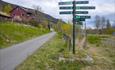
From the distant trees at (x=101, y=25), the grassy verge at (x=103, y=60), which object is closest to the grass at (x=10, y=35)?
the grassy verge at (x=103, y=60)

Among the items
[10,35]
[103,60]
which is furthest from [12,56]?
[10,35]

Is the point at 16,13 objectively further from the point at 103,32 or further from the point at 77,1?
the point at 77,1

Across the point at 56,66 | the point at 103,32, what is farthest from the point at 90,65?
the point at 103,32

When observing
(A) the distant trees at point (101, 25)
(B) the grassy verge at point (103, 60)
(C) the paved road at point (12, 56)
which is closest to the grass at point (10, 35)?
(C) the paved road at point (12, 56)

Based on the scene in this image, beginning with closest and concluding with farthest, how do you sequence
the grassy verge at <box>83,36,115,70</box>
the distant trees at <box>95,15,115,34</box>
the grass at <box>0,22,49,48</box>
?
the grassy verge at <box>83,36,115,70</box>
the grass at <box>0,22,49,48</box>
the distant trees at <box>95,15,115,34</box>

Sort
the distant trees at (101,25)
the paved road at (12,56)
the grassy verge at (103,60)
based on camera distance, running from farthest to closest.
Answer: the distant trees at (101,25), the grassy verge at (103,60), the paved road at (12,56)

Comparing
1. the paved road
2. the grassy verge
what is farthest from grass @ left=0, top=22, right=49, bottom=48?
the grassy verge

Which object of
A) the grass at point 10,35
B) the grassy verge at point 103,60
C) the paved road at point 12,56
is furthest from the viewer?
the grass at point 10,35

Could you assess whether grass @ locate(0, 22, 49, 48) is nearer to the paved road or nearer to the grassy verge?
the paved road

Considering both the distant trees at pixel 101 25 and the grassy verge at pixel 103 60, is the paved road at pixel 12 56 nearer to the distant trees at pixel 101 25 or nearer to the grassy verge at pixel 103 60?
the grassy verge at pixel 103 60

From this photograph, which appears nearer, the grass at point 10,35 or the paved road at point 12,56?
the paved road at point 12,56

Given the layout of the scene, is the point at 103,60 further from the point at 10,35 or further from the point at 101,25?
the point at 101,25

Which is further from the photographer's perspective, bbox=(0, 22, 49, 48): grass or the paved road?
bbox=(0, 22, 49, 48): grass

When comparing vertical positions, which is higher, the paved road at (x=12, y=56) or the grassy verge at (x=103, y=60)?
the paved road at (x=12, y=56)
